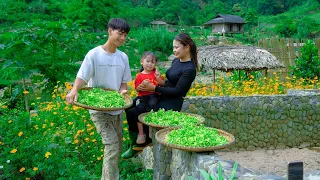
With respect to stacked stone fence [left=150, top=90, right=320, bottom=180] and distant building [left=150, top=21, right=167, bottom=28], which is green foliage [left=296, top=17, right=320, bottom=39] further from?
stacked stone fence [left=150, top=90, right=320, bottom=180]

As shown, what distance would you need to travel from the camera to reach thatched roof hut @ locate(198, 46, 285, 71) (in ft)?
34.4

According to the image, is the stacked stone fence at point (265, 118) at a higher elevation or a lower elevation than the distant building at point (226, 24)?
lower

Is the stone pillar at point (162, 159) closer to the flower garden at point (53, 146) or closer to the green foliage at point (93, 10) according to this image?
the flower garden at point (53, 146)

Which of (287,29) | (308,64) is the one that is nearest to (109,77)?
(308,64)

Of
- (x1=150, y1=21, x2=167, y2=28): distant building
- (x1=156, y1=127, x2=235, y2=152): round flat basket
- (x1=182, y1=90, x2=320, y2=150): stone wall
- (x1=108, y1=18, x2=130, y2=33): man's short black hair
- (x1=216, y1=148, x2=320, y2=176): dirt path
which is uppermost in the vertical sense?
(x1=108, y1=18, x2=130, y2=33): man's short black hair

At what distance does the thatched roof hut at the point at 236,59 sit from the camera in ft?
34.4

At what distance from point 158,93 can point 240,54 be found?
7.05 m

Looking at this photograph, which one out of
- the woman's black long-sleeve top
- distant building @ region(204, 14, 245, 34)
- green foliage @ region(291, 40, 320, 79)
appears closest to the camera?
the woman's black long-sleeve top

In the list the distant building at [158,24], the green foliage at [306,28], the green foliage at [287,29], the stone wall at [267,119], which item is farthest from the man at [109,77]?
the green foliage at [287,29]

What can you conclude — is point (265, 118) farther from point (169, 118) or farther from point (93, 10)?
point (93, 10)

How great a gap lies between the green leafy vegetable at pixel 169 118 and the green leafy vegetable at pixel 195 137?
0.90 feet

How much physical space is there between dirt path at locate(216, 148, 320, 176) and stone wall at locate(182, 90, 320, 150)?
0.15m

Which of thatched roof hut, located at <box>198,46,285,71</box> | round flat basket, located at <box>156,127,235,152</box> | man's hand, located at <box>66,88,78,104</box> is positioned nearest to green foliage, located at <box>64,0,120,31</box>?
thatched roof hut, located at <box>198,46,285,71</box>

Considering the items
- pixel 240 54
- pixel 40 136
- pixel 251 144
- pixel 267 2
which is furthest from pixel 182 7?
pixel 40 136
